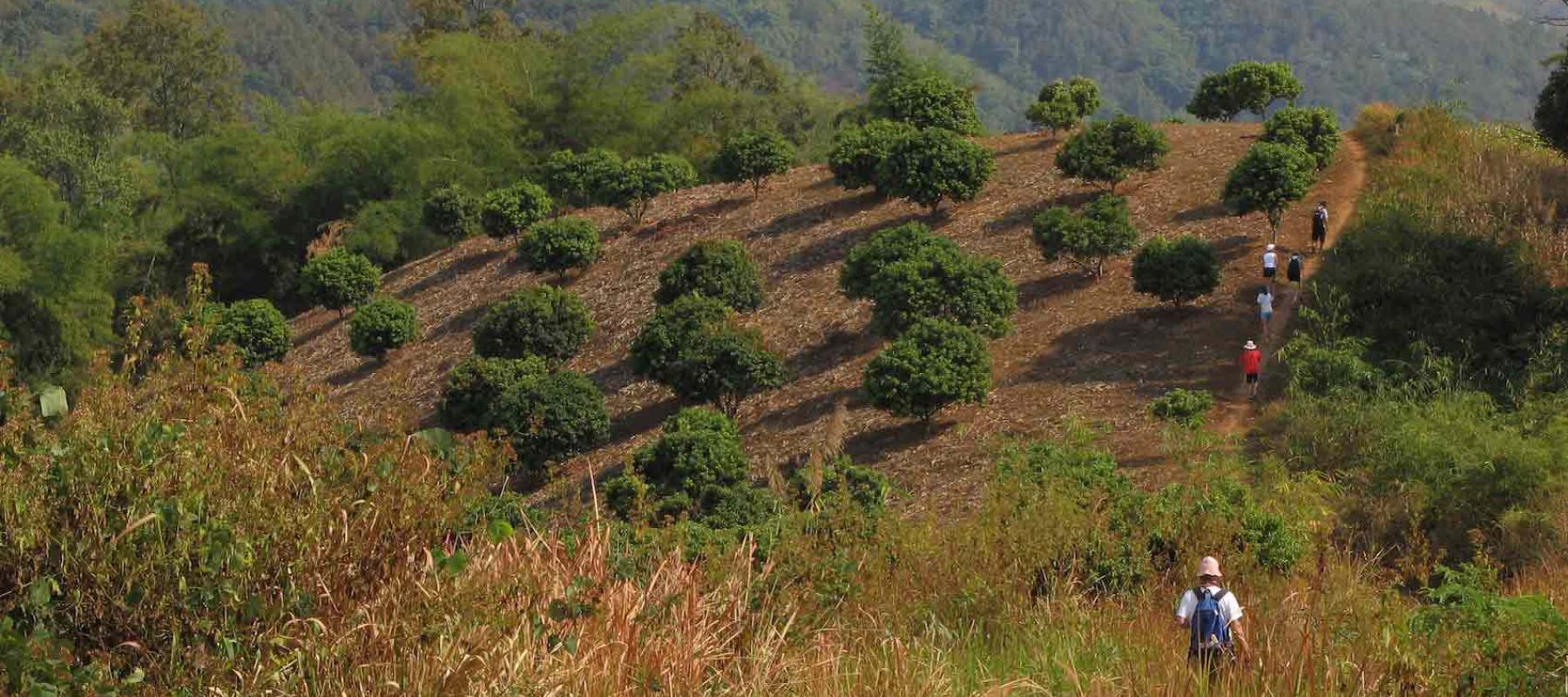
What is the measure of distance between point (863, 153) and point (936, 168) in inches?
79.9

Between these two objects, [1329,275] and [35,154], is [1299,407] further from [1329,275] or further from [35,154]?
[35,154]

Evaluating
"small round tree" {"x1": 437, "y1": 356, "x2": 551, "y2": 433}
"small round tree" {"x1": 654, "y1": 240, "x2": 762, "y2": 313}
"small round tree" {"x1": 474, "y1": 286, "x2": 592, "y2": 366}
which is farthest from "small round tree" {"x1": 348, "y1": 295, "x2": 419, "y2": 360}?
"small round tree" {"x1": 654, "y1": 240, "x2": 762, "y2": 313}

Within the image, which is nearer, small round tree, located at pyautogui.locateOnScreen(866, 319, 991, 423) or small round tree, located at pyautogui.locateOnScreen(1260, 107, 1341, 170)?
small round tree, located at pyautogui.locateOnScreen(866, 319, 991, 423)

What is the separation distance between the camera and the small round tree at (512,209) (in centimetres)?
2969

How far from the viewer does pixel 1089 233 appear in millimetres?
21859

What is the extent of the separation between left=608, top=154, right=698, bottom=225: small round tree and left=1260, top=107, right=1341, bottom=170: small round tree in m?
11.0

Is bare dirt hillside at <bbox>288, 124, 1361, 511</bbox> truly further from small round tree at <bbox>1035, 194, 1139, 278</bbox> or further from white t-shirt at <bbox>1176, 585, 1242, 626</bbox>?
white t-shirt at <bbox>1176, 585, 1242, 626</bbox>

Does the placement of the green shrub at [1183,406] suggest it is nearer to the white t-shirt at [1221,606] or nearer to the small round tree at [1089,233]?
the small round tree at [1089,233]

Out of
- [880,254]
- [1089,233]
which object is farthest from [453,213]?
[1089,233]

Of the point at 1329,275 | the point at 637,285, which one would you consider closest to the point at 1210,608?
the point at 1329,275

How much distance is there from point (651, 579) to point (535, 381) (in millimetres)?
13830

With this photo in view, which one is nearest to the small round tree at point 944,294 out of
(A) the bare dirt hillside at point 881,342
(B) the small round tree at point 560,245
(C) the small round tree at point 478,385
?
(A) the bare dirt hillside at point 881,342

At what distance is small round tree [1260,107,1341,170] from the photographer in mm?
24750

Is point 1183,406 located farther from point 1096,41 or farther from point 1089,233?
point 1096,41
